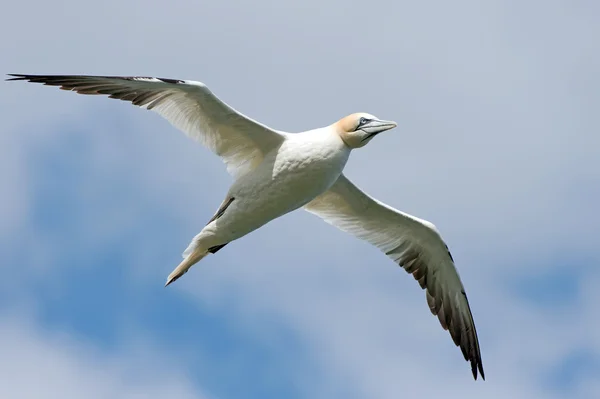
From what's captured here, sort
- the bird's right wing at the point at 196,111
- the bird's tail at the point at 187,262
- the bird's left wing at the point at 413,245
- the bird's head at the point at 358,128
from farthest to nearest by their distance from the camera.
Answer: the bird's left wing at the point at 413,245
the bird's tail at the point at 187,262
the bird's head at the point at 358,128
the bird's right wing at the point at 196,111

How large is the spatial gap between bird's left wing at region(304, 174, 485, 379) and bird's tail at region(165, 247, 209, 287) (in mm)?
2243

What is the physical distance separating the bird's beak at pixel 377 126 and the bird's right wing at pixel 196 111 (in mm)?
1141

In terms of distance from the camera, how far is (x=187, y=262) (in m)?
15.6

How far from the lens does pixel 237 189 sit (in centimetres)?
1491

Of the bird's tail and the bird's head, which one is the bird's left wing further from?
the bird's tail

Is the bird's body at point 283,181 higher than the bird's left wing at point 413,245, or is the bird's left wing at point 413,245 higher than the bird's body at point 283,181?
the bird's body at point 283,181

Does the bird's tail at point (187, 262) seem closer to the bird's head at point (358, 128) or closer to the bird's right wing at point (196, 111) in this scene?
the bird's right wing at point (196, 111)

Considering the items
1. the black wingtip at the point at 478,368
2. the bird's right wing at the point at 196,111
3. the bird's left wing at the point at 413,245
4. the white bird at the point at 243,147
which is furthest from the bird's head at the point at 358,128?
the black wingtip at the point at 478,368

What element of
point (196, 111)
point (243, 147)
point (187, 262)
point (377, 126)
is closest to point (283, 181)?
point (243, 147)

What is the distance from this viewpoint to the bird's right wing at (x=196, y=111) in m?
14.4

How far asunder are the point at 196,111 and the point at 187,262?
2172 millimetres

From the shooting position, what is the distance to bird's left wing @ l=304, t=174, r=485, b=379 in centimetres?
1664

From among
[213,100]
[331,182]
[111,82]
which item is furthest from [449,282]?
[111,82]

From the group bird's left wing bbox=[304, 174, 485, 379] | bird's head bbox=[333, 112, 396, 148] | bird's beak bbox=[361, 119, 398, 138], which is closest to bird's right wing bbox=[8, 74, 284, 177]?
bird's head bbox=[333, 112, 396, 148]
